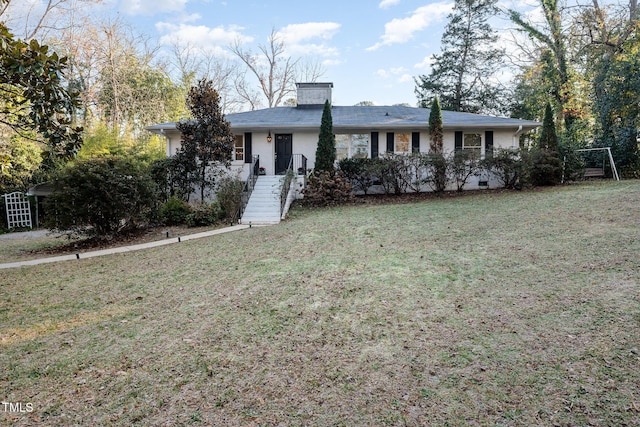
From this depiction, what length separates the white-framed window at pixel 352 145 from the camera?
1527 cm

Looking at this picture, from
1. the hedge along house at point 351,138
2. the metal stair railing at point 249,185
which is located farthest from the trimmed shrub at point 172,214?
the hedge along house at point 351,138

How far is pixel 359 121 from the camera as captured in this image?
15094 mm

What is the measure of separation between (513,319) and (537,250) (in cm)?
271

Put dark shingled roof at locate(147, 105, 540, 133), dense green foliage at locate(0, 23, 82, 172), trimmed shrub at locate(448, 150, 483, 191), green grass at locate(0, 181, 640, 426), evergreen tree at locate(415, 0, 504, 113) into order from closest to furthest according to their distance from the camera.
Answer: green grass at locate(0, 181, 640, 426) → dense green foliage at locate(0, 23, 82, 172) → trimmed shrub at locate(448, 150, 483, 191) → dark shingled roof at locate(147, 105, 540, 133) → evergreen tree at locate(415, 0, 504, 113)

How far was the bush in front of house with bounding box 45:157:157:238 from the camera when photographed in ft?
26.5

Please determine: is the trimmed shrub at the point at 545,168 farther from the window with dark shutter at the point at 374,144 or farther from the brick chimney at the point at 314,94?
the brick chimney at the point at 314,94

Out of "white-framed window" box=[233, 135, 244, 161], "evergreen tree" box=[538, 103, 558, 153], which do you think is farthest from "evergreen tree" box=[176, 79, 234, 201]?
"evergreen tree" box=[538, 103, 558, 153]

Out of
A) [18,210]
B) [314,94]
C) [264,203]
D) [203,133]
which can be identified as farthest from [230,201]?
[18,210]

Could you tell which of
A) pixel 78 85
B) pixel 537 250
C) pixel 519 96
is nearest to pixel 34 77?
pixel 537 250

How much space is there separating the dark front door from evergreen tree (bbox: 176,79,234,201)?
2.94m

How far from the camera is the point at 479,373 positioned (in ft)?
8.57

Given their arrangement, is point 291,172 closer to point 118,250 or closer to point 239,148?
point 239,148

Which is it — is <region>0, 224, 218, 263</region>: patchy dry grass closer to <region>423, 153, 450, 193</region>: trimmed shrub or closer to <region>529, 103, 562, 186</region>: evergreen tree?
<region>423, 153, 450, 193</region>: trimmed shrub

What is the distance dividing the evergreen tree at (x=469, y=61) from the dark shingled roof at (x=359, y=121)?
12069 millimetres
